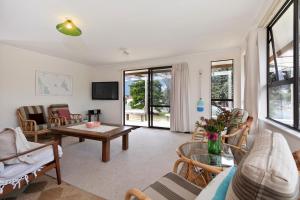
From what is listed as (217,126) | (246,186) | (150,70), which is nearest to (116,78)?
(150,70)

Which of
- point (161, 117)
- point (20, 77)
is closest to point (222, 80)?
point (161, 117)

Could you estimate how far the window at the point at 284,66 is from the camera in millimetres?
1789

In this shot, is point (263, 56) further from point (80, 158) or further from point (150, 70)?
point (80, 158)

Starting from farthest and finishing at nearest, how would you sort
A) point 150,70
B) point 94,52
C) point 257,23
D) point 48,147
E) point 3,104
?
point 150,70, point 94,52, point 3,104, point 257,23, point 48,147

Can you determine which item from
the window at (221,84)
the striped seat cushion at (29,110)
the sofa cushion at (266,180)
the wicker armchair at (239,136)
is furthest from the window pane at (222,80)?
the striped seat cushion at (29,110)

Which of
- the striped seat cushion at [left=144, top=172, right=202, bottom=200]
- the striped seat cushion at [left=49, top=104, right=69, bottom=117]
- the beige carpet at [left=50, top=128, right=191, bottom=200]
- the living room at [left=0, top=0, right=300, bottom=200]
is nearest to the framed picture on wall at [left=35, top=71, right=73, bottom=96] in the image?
the living room at [left=0, top=0, right=300, bottom=200]

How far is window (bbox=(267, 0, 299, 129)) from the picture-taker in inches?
70.4

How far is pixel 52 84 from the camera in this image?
468cm

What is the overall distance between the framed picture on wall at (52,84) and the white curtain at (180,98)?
3.48 m

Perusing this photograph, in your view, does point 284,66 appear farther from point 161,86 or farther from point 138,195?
point 161,86

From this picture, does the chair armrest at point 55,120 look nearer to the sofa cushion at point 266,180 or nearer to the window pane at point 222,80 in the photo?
the window pane at point 222,80

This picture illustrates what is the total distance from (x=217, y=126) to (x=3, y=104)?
15.2 ft

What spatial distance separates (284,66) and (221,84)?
7.48 feet

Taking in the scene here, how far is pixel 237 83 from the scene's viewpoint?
407 centimetres
